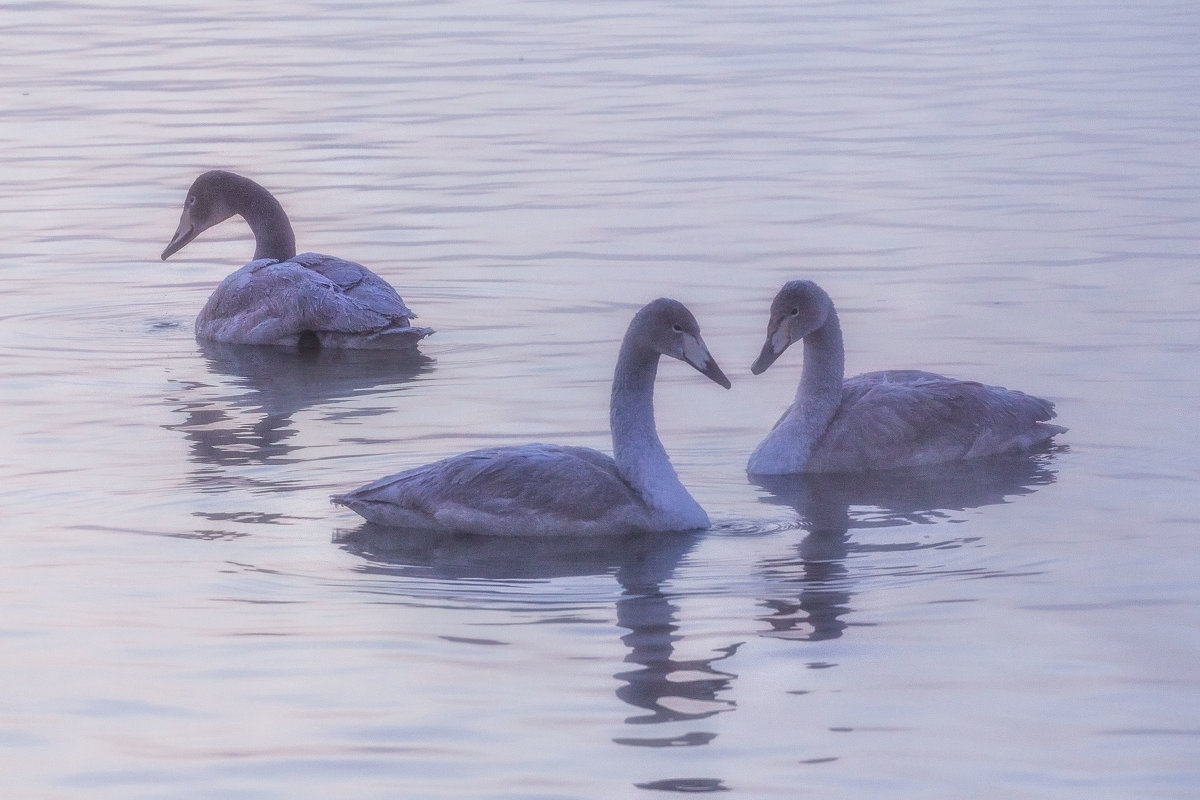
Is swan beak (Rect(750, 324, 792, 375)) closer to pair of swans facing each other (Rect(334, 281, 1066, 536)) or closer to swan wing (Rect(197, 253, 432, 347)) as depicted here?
pair of swans facing each other (Rect(334, 281, 1066, 536))

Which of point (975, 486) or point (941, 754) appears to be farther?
point (975, 486)

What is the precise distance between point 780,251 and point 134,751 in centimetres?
1024

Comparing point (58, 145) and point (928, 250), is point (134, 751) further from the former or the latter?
point (58, 145)

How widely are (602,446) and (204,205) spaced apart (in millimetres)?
6463

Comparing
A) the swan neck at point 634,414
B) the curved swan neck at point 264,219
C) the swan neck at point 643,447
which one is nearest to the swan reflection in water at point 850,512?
the swan neck at point 643,447

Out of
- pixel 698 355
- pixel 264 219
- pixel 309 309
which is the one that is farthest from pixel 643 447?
pixel 264 219

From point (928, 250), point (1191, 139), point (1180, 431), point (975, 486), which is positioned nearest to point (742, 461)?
point (975, 486)

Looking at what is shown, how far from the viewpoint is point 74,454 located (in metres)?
11.4

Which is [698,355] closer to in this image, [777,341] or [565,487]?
[565,487]

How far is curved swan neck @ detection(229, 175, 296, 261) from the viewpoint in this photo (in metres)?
16.4

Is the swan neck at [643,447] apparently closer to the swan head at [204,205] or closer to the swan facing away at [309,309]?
the swan facing away at [309,309]

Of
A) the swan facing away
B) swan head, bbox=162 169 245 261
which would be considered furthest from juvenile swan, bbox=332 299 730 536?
swan head, bbox=162 169 245 261

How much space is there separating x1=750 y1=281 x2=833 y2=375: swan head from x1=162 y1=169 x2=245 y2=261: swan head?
6338 millimetres

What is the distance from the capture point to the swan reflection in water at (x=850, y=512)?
28.4 feet
